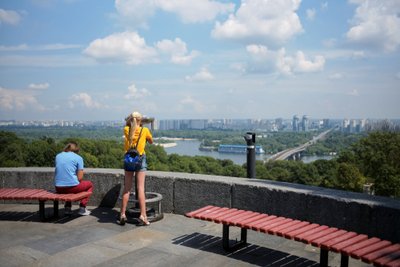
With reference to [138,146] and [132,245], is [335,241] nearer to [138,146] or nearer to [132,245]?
[132,245]

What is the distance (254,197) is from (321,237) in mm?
1505

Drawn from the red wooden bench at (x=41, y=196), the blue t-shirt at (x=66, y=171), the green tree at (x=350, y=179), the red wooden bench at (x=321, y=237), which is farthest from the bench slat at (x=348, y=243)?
the green tree at (x=350, y=179)

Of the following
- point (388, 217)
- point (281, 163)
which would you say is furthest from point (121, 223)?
point (281, 163)

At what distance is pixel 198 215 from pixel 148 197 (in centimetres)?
140

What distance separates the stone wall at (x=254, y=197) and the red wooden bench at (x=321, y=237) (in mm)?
525

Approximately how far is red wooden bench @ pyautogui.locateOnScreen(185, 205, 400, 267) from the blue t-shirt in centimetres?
193

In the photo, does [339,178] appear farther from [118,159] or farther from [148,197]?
[148,197]

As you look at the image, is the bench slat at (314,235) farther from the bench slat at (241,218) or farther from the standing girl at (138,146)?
the standing girl at (138,146)

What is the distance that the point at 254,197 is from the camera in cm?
485

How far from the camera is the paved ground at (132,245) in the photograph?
3721 millimetres

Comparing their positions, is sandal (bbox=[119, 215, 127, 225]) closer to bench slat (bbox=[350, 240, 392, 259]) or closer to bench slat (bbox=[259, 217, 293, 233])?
bench slat (bbox=[259, 217, 293, 233])

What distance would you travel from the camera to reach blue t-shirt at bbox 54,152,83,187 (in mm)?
5141

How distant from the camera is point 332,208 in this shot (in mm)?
4199

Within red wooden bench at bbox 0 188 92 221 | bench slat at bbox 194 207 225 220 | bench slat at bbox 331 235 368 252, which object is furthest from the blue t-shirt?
bench slat at bbox 331 235 368 252
